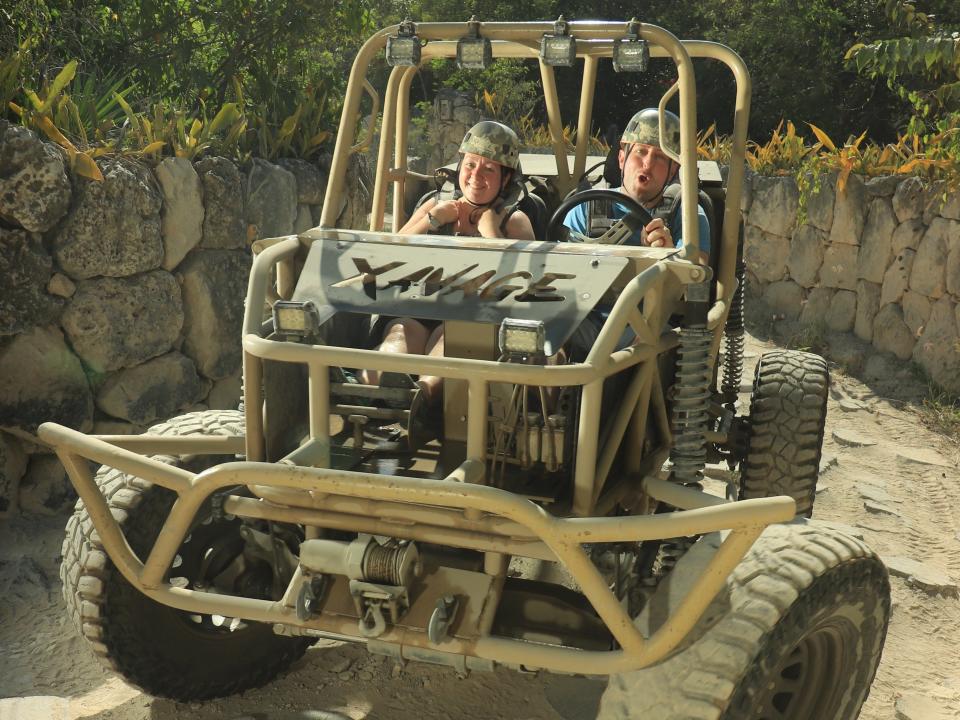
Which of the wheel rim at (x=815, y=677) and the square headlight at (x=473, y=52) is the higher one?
the square headlight at (x=473, y=52)

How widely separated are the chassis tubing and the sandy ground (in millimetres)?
1055

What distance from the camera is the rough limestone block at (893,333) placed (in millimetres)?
8125

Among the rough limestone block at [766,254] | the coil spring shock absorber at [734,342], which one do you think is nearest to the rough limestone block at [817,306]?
the rough limestone block at [766,254]

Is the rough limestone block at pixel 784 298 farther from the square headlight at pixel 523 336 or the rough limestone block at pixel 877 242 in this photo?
the square headlight at pixel 523 336

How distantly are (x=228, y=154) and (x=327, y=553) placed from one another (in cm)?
422

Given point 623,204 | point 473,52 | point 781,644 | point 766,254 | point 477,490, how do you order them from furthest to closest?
point 766,254, point 623,204, point 473,52, point 781,644, point 477,490

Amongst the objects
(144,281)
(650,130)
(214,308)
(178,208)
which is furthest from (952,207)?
(144,281)

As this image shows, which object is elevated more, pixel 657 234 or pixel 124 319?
pixel 657 234

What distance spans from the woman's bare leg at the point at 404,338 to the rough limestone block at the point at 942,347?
17.6ft

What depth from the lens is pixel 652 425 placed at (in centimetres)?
357

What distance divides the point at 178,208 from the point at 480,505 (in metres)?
3.96

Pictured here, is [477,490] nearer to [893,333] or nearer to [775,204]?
[893,333]

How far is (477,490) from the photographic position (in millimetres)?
2416

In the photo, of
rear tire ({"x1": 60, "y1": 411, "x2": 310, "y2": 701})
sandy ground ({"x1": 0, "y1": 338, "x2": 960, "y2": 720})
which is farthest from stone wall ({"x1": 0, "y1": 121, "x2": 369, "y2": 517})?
rear tire ({"x1": 60, "y1": 411, "x2": 310, "y2": 701})
